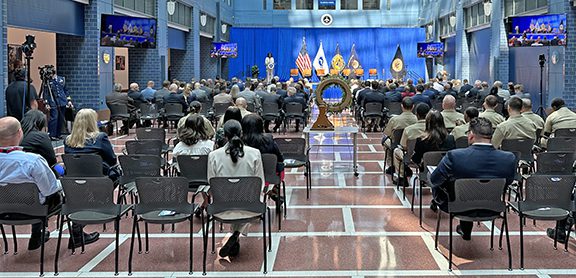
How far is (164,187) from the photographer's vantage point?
19.0 ft

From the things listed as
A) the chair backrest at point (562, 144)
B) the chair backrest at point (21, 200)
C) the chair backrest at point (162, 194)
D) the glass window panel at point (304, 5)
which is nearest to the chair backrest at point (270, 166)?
the chair backrest at point (162, 194)

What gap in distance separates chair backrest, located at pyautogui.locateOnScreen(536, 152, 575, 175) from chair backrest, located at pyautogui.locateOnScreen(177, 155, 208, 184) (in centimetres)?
362

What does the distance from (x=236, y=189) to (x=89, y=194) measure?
4.17 feet

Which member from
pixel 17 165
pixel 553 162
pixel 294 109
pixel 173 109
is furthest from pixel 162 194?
pixel 294 109

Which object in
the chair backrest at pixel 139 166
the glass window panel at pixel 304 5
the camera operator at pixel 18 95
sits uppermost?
the glass window panel at pixel 304 5

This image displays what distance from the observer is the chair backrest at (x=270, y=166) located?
7254 mm

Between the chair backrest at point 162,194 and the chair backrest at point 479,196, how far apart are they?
7.66 ft

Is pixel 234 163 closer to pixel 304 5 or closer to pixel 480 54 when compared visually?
pixel 480 54

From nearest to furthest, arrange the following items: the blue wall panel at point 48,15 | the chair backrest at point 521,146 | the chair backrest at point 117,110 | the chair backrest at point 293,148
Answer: the chair backrest at point 521,146
the chair backrest at point 293,148
the blue wall panel at point 48,15
the chair backrest at point 117,110

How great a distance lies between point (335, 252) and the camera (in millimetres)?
6457

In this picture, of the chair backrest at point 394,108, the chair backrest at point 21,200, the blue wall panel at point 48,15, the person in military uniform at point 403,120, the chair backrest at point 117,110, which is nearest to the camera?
the chair backrest at point 21,200

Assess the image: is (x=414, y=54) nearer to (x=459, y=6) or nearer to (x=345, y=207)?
(x=459, y=6)

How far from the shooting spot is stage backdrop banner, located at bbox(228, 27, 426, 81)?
41250 millimetres

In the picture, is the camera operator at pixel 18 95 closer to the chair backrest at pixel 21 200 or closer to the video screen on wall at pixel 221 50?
the chair backrest at pixel 21 200
